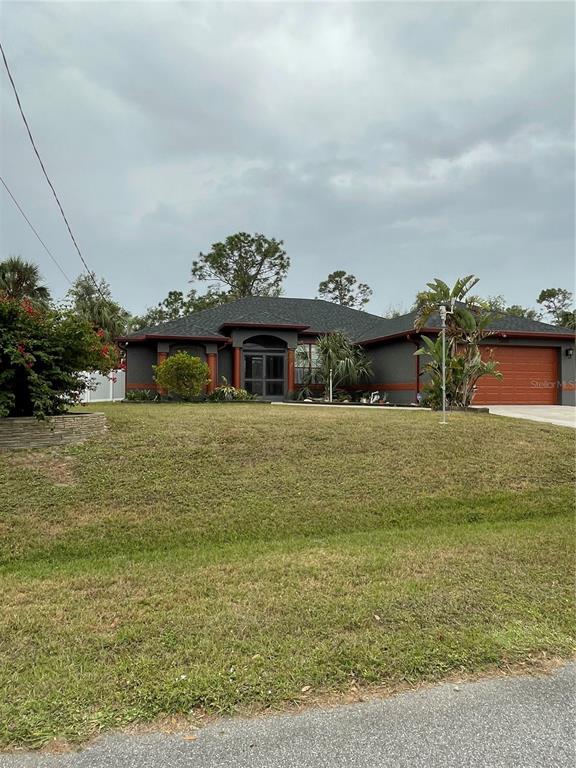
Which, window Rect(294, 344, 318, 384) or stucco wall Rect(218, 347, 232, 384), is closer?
stucco wall Rect(218, 347, 232, 384)

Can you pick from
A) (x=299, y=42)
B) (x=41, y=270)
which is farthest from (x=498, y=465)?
(x=41, y=270)

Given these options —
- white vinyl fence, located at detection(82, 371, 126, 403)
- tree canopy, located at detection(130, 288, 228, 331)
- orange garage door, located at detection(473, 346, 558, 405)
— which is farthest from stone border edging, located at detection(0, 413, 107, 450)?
tree canopy, located at detection(130, 288, 228, 331)

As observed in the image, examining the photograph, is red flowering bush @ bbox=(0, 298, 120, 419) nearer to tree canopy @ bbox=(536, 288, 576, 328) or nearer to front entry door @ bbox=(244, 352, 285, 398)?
front entry door @ bbox=(244, 352, 285, 398)

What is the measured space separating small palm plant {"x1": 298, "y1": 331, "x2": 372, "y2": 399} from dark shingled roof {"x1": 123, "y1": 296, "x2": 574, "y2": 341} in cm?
99

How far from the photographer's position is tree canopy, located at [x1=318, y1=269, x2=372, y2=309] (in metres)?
39.6

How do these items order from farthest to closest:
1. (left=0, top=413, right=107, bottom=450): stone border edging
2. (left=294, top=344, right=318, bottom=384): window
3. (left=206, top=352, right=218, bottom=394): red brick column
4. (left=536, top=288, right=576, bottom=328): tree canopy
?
(left=536, top=288, right=576, bottom=328): tree canopy, (left=294, top=344, right=318, bottom=384): window, (left=206, top=352, right=218, bottom=394): red brick column, (left=0, top=413, right=107, bottom=450): stone border edging

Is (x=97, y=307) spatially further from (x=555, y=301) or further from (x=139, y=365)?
(x=555, y=301)

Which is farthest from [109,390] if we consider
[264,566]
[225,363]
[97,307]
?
[264,566]

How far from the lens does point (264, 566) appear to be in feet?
13.1

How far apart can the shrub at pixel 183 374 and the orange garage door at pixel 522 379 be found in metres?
9.29

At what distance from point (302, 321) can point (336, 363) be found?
321 cm

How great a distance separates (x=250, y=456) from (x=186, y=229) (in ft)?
52.1

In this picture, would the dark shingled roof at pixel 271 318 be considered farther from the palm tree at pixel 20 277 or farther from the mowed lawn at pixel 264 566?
the mowed lawn at pixel 264 566

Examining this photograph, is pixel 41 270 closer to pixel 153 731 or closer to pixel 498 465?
pixel 498 465
